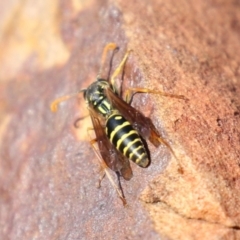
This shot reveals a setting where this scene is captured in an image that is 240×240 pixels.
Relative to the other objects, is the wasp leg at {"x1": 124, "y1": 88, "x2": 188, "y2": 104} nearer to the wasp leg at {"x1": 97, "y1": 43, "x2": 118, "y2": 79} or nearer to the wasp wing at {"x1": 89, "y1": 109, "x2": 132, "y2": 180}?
the wasp wing at {"x1": 89, "y1": 109, "x2": 132, "y2": 180}

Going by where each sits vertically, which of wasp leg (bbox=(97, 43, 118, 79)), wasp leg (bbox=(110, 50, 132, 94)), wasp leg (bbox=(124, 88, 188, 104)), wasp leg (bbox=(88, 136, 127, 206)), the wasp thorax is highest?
wasp leg (bbox=(97, 43, 118, 79))

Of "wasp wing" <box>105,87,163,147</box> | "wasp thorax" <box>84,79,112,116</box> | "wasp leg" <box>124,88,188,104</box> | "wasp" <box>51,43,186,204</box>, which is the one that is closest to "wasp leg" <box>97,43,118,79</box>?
"wasp" <box>51,43,186,204</box>

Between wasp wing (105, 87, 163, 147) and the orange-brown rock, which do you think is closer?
the orange-brown rock

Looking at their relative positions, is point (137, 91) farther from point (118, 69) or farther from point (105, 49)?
point (105, 49)

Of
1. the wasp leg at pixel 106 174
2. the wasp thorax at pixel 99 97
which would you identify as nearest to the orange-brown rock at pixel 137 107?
the wasp leg at pixel 106 174

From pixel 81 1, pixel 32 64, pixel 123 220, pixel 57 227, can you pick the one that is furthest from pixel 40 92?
pixel 123 220

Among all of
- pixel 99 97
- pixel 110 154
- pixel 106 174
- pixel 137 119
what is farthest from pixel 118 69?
pixel 106 174

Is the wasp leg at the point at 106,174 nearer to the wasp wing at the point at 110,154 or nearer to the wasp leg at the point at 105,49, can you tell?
the wasp wing at the point at 110,154

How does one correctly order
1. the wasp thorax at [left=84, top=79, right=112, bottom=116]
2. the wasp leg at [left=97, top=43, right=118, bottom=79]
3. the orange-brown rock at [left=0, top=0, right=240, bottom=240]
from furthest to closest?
the wasp leg at [left=97, top=43, right=118, bottom=79]
the wasp thorax at [left=84, top=79, right=112, bottom=116]
the orange-brown rock at [left=0, top=0, right=240, bottom=240]
